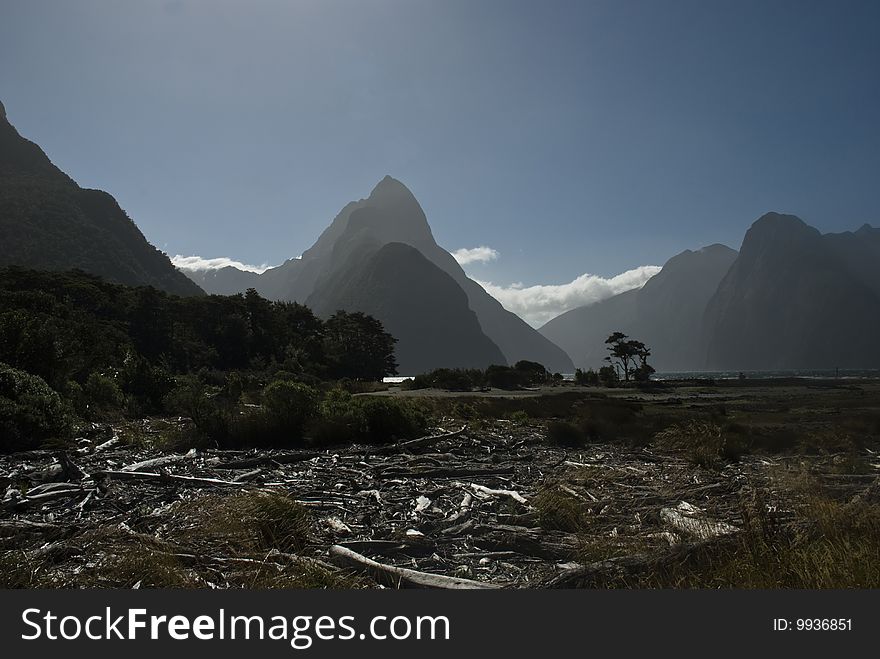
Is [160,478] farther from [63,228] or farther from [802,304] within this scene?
[802,304]

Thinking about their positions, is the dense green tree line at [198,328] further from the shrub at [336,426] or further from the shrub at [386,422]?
the shrub at [386,422]

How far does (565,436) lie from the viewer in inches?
555

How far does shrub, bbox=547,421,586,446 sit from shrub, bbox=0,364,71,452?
41.7 ft

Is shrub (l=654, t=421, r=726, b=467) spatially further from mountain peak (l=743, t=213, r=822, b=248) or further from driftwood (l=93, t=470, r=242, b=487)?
mountain peak (l=743, t=213, r=822, b=248)

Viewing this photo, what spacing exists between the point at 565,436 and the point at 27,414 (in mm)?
13625

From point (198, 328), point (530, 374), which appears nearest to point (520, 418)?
point (530, 374)

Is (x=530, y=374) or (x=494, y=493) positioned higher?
(x=530, y=374)

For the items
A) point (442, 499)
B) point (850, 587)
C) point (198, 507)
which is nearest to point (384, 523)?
point (442, 499)

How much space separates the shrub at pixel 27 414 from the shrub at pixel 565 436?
1272cm

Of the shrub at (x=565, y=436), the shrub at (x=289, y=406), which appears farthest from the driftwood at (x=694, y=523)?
the shrub at (x=289, y=406)

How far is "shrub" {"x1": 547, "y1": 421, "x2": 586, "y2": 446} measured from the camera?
13945mm

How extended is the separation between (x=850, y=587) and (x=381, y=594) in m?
3.58

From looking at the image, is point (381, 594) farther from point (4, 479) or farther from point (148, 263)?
point (148, 263)

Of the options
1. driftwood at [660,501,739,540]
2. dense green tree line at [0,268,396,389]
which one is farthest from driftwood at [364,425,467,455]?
dense green tree line at [0,268,396,389]
